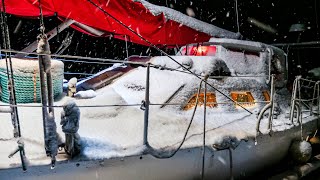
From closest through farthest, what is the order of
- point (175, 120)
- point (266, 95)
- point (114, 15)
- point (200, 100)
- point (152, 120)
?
point (152, 120) < point (175, 120) < point (200, 100) < point (114, 15) < point (266, 95)

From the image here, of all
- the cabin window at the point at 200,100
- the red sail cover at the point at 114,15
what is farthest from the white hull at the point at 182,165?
the red sail cover at the point at 114,15

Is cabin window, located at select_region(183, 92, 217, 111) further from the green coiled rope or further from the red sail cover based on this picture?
the green coiled rope

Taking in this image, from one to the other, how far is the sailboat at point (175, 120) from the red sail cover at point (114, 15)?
2cm

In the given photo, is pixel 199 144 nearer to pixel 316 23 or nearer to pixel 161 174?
pixel 161 174

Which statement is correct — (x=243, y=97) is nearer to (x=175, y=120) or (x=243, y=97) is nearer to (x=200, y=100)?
(x=200, y=100)

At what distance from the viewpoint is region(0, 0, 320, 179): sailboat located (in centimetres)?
266

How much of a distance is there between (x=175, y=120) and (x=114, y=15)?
7.34 ft

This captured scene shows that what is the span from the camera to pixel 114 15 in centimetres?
471

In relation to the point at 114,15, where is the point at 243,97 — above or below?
below

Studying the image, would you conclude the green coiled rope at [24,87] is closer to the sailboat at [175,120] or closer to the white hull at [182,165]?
the sailboat at [175,120]

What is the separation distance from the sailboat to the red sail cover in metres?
0.02

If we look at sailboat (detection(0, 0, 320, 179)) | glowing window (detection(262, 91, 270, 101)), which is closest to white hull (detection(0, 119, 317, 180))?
sailboat (detection(0, 0, 320, 179))

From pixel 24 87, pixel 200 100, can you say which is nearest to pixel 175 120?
pixel 200 100

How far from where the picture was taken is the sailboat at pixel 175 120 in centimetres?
266
